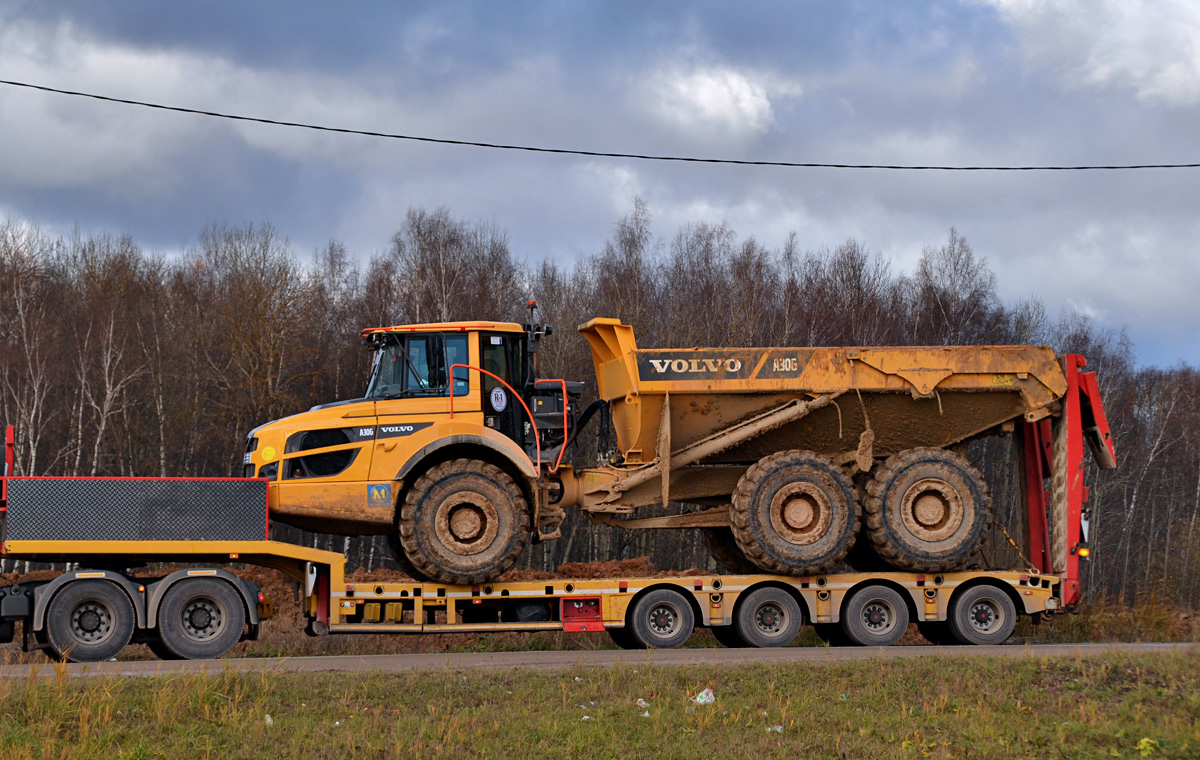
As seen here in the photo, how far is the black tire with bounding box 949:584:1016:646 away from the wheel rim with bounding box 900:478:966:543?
1.00 m

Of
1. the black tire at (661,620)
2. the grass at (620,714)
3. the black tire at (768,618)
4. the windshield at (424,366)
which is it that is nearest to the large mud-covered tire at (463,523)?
the windshield at (424,366)

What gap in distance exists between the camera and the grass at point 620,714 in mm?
8945

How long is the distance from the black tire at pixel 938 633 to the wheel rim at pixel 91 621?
10901 mm

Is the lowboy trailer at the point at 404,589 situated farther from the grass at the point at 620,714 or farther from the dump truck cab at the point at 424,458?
the grass at the point at 620,714

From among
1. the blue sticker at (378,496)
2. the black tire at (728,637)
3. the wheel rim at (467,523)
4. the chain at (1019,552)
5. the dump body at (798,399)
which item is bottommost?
the black tire at (728,637)

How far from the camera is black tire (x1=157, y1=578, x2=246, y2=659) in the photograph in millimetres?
13461

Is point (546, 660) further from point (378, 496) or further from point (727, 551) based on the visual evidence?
point (727, 551)

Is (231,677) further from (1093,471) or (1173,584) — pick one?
(1093,471)

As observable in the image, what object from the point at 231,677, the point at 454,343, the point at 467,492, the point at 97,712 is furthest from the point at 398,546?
the point at 97,712

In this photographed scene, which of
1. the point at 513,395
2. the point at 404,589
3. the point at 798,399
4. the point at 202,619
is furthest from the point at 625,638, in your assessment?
the point at 202,619

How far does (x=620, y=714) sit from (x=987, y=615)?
320 inches

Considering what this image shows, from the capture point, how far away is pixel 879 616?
51.9ft

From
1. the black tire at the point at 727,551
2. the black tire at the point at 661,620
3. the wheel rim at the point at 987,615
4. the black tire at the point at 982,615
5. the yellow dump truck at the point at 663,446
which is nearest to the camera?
the yellow dump truck at the point at 663,446

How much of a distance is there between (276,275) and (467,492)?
25.1m
